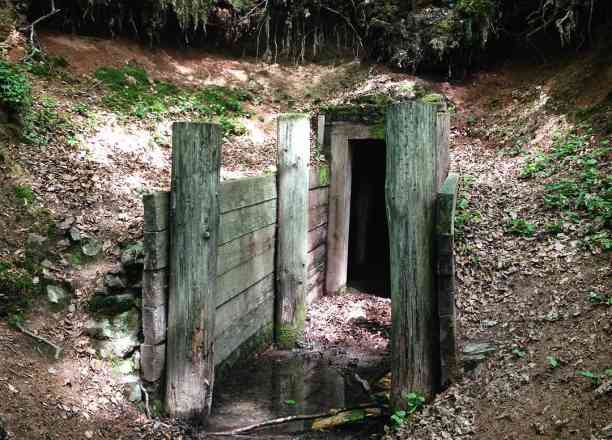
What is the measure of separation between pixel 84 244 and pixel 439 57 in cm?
809

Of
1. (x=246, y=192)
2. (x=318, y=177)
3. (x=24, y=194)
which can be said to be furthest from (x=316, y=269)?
(x=24, y=194)

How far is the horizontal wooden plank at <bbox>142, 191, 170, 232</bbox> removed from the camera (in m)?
3.82

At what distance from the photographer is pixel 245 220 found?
545 cm

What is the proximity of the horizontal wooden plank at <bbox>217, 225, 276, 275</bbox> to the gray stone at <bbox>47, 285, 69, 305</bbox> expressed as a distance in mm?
1286

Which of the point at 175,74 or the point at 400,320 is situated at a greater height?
the point at 175,74

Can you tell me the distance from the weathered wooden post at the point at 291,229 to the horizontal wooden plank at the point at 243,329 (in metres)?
0.20

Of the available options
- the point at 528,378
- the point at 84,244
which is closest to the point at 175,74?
the point at 84,244

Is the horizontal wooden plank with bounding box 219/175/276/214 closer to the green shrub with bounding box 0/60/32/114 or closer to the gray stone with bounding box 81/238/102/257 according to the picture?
the gray stone with bounding box 81/238/102/257

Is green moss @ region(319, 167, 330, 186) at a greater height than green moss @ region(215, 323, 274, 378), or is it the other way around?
green moss @ region(319, 167, 330, 186)

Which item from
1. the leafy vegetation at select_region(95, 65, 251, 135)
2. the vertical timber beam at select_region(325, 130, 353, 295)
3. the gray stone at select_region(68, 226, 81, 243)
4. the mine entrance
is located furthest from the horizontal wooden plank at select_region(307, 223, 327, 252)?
the gray stone at select_region(68, 226, 81, 243)

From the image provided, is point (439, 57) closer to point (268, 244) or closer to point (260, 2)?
point (260, 2)

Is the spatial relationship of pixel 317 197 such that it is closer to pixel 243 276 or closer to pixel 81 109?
pixel 243 276

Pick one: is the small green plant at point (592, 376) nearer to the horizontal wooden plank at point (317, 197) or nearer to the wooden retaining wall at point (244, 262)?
the wooden retaining wall at point (244, 262)

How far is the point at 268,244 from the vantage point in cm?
618
